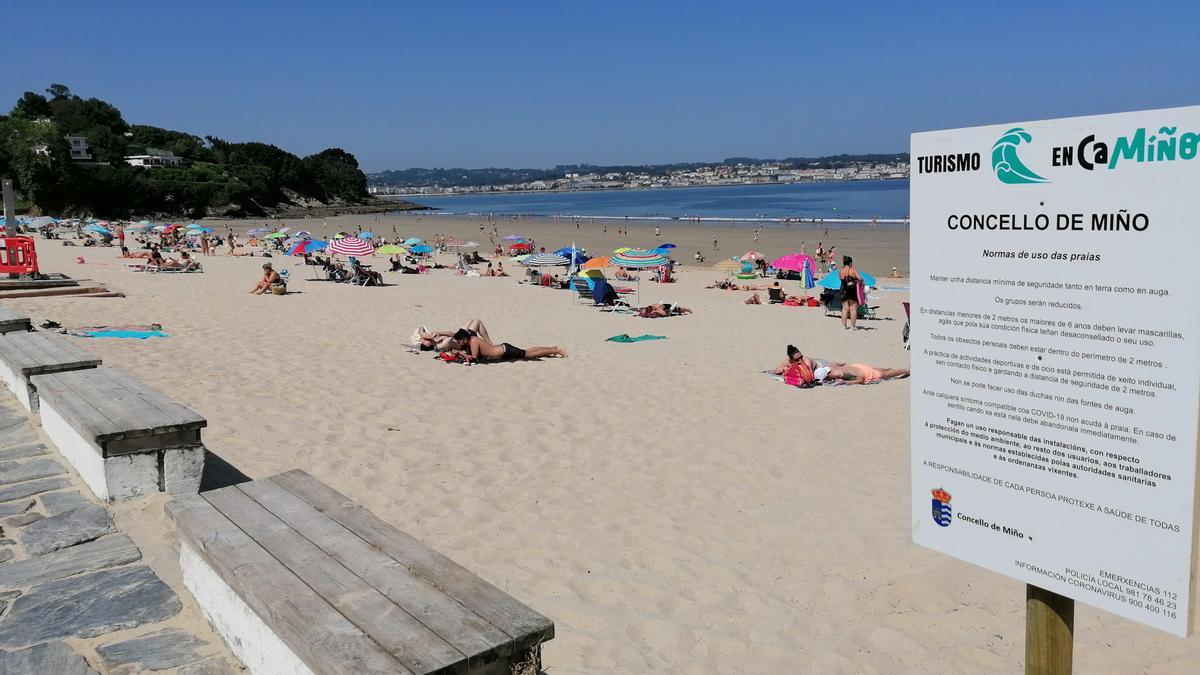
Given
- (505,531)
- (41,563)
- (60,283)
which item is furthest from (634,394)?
(60,283)

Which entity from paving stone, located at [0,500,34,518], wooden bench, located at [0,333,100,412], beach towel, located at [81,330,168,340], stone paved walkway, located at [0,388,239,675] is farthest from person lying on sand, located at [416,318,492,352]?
paving stone, located at [0,500,34,518]

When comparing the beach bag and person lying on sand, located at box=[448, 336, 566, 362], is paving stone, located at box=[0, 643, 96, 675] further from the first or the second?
the beach bag

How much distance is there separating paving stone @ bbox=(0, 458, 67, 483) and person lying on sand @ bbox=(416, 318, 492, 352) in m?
5.44

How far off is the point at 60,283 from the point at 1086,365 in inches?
594

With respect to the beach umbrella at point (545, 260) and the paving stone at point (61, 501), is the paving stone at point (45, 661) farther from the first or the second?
the beach umbrella at point (545, 260)

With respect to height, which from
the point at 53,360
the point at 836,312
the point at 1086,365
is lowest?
the point at 836,312

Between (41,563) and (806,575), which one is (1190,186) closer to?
(806,575)

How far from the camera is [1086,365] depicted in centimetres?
168

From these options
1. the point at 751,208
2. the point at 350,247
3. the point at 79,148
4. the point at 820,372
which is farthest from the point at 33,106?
the point at 820,372

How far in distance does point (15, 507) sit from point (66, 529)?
0.47 meters

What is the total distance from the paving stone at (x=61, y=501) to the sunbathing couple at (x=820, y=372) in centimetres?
680

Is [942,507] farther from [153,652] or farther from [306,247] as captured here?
[306,247]

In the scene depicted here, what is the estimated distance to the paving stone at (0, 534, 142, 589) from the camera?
321cm

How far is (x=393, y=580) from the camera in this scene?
2.46 m
